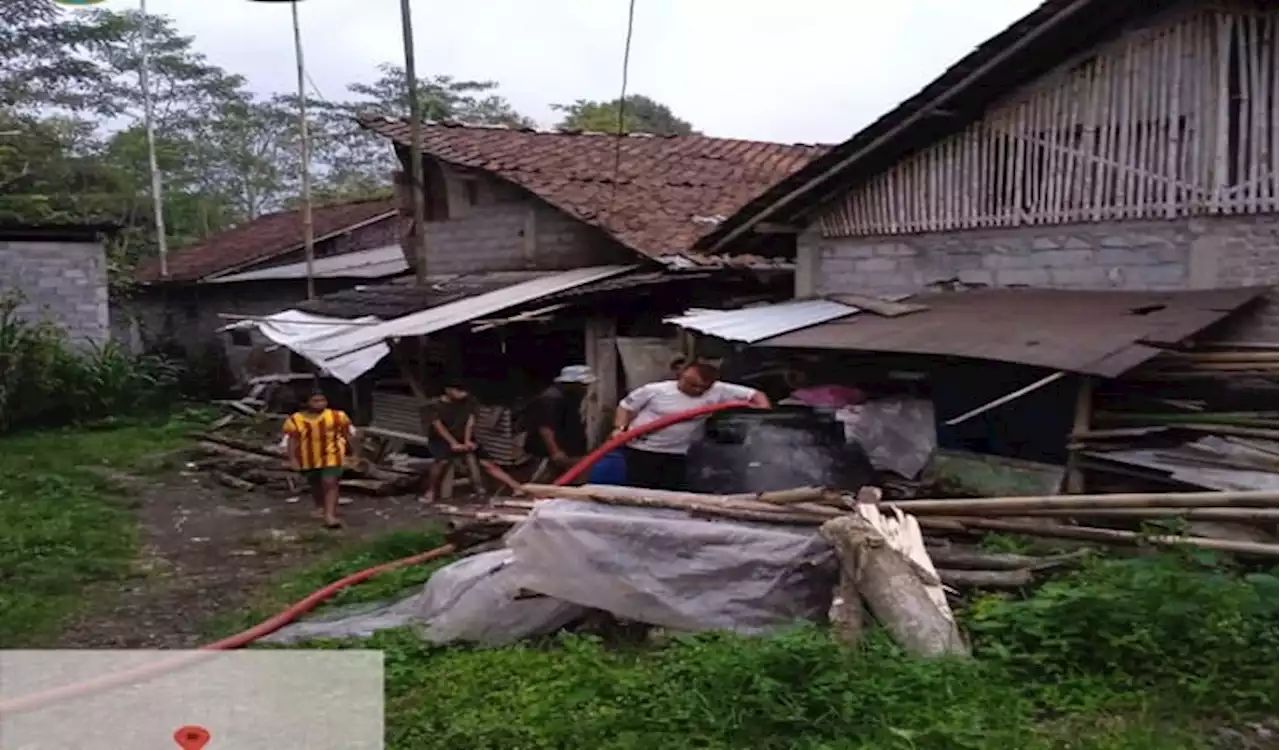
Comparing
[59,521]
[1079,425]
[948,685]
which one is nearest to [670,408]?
[1079,425]

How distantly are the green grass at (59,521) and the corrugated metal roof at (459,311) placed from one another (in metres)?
2.77

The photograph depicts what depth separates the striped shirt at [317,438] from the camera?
10266 mm

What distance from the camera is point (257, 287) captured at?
2183 cm

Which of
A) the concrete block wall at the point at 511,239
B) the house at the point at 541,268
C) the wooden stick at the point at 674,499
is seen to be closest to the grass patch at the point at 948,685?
the wooden stick at the point at 674,499

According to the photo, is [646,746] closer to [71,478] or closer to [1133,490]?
[1133,490]

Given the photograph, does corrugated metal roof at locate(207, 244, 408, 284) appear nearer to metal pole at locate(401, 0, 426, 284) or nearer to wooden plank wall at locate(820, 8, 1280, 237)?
metal pole at locate(401, 0, 426, 284)

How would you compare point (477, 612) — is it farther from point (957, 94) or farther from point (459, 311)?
point (459, 311)

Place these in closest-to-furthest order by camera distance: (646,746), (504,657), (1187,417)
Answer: (646,746)
(504,657)
(1187,417)

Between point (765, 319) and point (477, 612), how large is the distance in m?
Result: 4.70

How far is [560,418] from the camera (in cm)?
1101

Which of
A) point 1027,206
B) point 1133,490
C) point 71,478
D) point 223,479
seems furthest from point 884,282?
point 71,478

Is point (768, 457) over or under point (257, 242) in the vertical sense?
under

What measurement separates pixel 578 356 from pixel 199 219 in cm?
2745

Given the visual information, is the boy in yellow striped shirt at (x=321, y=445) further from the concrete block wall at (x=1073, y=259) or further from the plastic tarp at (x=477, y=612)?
the concrete block wall at (x=1073, y=259)
